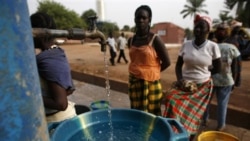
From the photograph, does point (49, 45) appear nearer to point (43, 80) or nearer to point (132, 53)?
point (43, 80)

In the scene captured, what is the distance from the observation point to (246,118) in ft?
11.0

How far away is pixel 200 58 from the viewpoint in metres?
2.34

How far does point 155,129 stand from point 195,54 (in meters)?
1.42

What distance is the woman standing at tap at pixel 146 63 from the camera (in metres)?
2.24

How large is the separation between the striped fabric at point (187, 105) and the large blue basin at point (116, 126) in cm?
84

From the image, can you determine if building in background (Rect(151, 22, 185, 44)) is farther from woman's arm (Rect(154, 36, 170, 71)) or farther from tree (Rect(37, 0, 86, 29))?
woman's arm (Rect(154, 36, 170, 71))

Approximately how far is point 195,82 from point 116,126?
4.34 feet

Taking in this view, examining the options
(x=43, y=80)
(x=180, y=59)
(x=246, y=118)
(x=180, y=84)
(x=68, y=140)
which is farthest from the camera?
(x=246, y=118)

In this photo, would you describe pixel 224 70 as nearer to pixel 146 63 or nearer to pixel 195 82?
pixel 195 82

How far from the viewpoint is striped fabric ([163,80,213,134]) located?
2105 millimetres

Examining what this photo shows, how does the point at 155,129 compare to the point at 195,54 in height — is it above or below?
below

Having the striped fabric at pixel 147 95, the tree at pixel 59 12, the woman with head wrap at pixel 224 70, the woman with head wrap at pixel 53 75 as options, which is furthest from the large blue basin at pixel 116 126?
the tree at pixel 59 12

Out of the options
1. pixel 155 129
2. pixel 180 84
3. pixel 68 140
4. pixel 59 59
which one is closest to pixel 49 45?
pixel 59 59

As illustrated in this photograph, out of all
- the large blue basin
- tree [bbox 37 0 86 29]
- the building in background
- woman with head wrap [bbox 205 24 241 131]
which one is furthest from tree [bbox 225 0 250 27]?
the large blue basin
